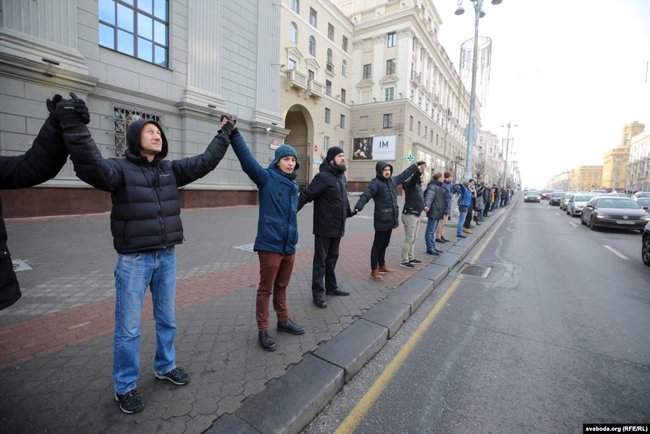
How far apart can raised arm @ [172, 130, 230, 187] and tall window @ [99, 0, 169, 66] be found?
39.5 ft

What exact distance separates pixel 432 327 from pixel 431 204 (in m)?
4.41

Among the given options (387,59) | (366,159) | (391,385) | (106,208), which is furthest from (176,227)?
(387,59)

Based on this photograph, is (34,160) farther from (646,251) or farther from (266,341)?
(646,251)

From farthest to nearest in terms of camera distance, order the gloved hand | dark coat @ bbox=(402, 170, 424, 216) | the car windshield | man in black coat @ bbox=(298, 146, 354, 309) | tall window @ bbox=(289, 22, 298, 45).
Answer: tall window @ bbox=(289, 22, 298, 45) < the car windshield < dark coat @ bbox=(402, 170, 424, 216) < man in black coat @ bbox=(298, 146, 354, 309) < the gloved hand

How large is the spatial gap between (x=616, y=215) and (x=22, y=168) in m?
17.3

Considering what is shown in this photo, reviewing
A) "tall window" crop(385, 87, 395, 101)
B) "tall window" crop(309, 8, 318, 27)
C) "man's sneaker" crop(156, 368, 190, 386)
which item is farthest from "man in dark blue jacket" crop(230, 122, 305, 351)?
"tall window" crop(385, 87, 395, 101)

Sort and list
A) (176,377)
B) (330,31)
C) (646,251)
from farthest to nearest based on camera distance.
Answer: (330,31), (646,251), (176,377)

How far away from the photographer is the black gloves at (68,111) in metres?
1.71

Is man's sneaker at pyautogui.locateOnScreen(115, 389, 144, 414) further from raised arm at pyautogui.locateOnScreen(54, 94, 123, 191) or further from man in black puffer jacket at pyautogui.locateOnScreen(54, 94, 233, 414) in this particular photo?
raised arm at pyautogui.locateOnScreen(54, 94, 123, 191)

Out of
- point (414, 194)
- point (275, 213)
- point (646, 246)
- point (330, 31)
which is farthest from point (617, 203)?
point (330, 31)

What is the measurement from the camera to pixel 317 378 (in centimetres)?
261

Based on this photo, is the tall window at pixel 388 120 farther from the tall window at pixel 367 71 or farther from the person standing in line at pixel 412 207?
the person standing in line at pixel 412 207

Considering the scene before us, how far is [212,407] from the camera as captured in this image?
224 cm

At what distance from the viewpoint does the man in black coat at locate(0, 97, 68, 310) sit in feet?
5.69
